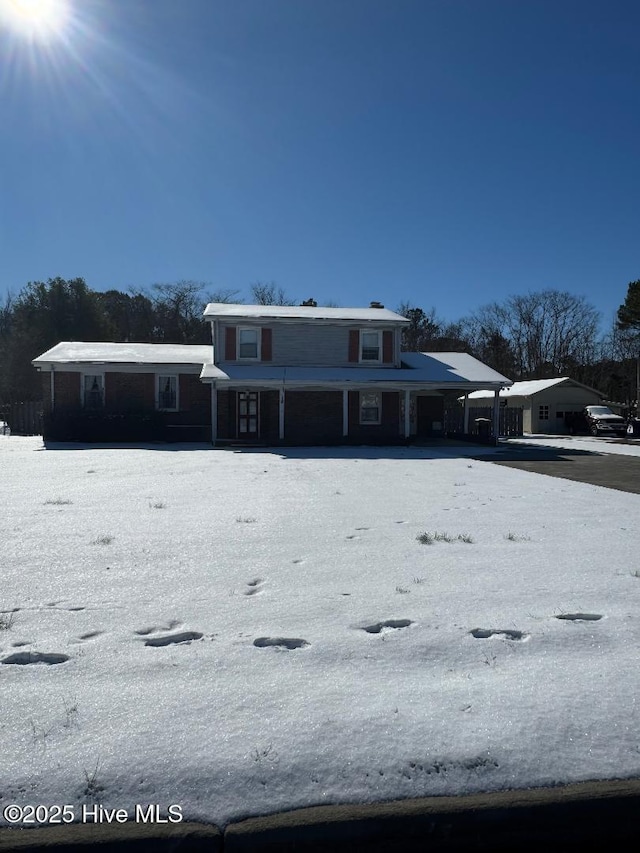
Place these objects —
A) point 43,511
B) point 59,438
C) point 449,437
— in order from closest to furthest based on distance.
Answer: point 43,511, point 59,438, point 449,437

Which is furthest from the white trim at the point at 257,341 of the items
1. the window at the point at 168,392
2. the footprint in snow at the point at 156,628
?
the footprint in snow at the point at 156,628

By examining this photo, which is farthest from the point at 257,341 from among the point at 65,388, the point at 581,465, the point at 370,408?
the point at 581,465

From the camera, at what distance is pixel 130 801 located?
2.42 m

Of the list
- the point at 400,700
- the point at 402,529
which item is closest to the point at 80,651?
the point at 400,700

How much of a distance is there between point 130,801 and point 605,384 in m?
63.5

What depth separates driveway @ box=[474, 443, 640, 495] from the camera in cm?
1337

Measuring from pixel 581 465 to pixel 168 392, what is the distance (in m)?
16.3

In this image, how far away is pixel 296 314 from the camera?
83.8 feet

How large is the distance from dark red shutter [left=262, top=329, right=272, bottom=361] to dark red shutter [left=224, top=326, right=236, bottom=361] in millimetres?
1165

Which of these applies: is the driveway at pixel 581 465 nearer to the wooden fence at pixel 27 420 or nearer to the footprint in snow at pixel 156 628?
the footprint in snow at pixel 156 628

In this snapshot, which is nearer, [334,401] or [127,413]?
[127,413]

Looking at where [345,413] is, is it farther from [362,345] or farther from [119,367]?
[119,367]

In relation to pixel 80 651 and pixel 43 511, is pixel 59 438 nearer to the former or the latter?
pixel 43 511

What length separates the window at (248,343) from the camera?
25078mm
